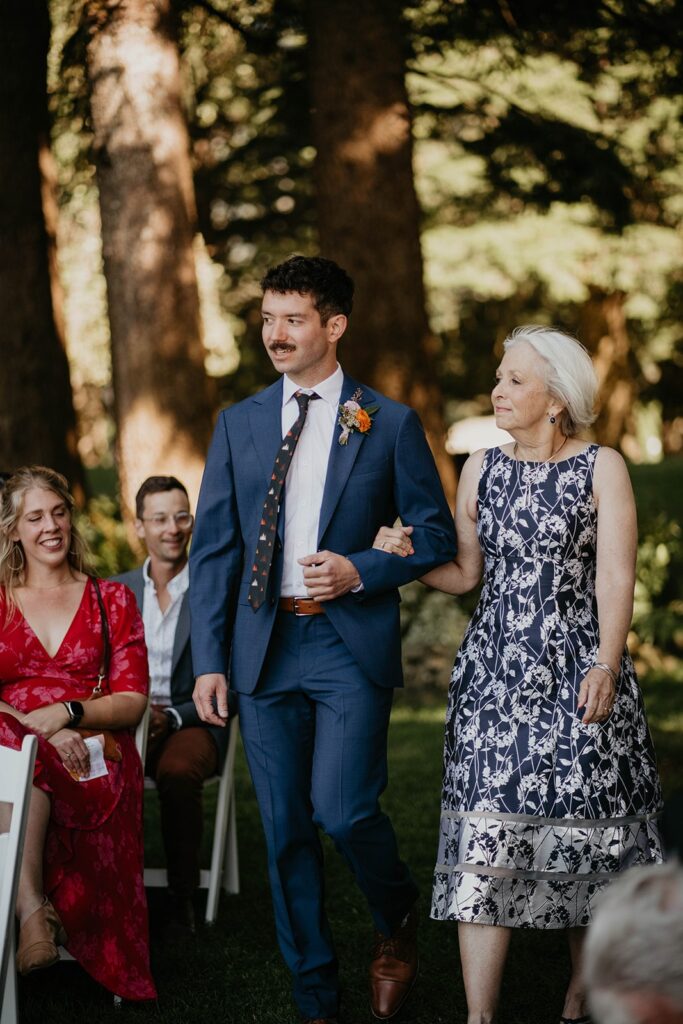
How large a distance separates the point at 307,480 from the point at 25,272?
7.11 metres

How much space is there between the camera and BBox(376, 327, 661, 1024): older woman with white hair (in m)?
3.92

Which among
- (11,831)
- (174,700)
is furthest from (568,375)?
(174,700)

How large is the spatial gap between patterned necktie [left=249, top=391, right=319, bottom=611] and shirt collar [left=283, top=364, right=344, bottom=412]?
16 cm

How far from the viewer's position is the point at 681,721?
981cm

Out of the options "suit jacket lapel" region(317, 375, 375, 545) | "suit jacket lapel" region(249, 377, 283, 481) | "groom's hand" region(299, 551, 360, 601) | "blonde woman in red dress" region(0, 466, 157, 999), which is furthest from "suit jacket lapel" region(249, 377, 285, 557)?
"blonde woman in red dress" region(0, 466, 157, 999)

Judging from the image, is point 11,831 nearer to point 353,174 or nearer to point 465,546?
point 465,546

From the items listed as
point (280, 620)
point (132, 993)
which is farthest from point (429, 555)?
point (132, 993)

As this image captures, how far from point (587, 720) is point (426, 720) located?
6.07 m

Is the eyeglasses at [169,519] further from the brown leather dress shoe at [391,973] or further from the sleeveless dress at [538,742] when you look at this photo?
the brown leather dress shoe at [391,973]

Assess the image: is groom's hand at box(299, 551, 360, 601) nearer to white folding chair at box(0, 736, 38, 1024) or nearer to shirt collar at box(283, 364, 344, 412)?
shirt collar at box(283, 364, 344, 412)

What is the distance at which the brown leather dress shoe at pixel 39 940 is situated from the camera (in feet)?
13.4

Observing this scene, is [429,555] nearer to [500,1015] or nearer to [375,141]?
[500,1015]

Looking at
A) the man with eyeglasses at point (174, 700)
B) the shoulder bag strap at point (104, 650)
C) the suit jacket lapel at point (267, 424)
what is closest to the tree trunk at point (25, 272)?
the man with eyeglasses at point (174, 700)

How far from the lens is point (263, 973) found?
500cm
